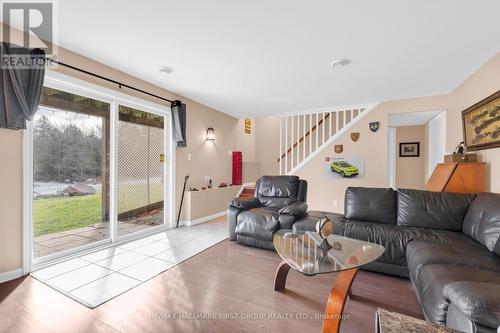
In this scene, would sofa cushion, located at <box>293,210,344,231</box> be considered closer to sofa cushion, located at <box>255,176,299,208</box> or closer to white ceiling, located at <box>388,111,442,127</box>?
sofa cushion, located at <box>255,176,299,208</box>

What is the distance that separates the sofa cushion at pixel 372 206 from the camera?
279 cm

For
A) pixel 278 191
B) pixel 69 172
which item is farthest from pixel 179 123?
pixel 278 191

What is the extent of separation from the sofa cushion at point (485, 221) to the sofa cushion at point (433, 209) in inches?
3.9

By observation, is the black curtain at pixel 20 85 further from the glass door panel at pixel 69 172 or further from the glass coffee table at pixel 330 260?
the glass coffee table at pixel 330 260

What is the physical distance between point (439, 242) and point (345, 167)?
111 inches

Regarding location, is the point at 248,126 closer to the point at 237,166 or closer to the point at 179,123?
the point at 237,166

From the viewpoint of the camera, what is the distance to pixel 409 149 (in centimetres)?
587

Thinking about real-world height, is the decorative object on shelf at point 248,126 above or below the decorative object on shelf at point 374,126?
above

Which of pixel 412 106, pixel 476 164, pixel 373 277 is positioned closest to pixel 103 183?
pixel 373 277

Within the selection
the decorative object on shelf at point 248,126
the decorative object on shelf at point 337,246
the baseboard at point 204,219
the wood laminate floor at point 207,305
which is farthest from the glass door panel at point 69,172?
the decorative object on shelf at point 248,126

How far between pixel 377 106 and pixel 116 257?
17.0 feet

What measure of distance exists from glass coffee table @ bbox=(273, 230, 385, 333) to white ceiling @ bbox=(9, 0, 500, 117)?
203 cm

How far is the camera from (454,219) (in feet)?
8.09

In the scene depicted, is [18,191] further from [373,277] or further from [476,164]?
[476,164]
